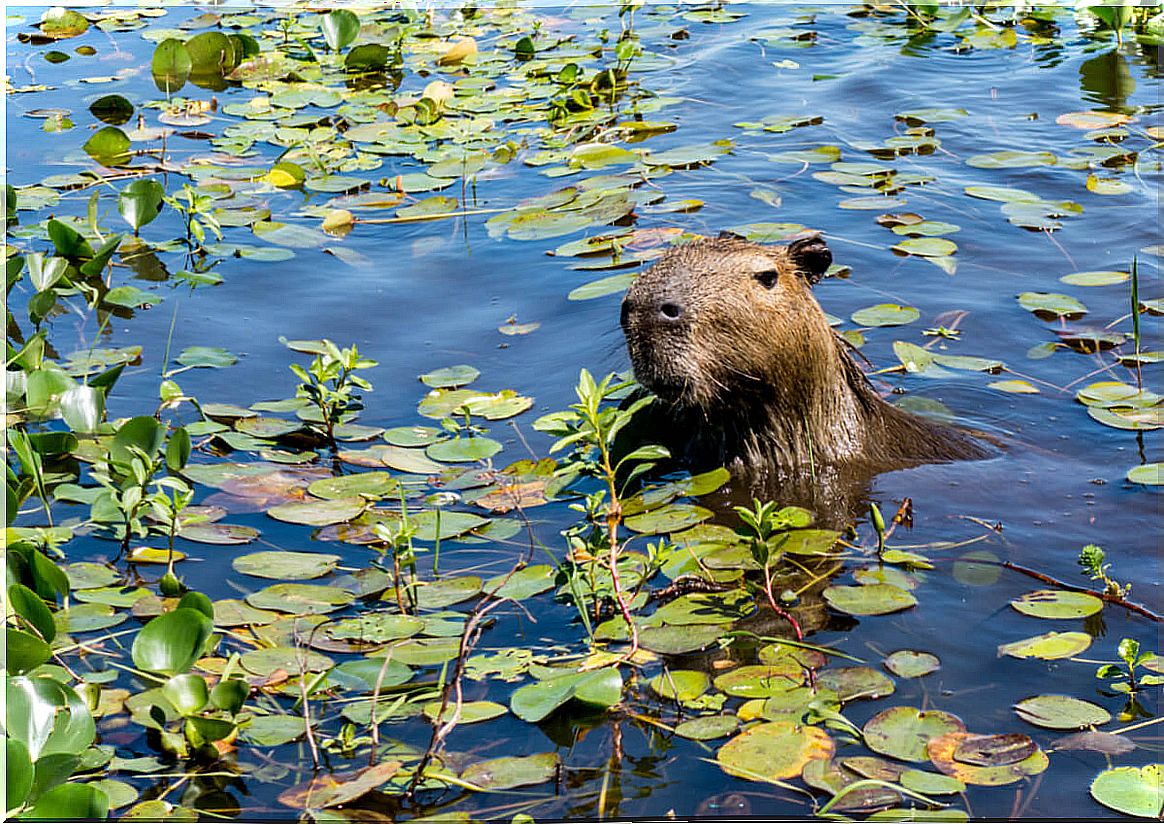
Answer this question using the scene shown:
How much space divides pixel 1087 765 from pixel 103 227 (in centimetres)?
539

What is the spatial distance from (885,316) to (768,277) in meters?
1.47

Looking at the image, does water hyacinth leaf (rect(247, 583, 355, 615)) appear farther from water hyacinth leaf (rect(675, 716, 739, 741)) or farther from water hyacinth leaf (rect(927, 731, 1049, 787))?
water hyacinth leaf (rect(927, 731, 1049, 787))

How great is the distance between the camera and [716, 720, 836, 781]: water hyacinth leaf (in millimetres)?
3053

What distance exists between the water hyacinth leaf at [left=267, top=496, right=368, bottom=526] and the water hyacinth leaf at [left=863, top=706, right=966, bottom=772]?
1765 millimetres

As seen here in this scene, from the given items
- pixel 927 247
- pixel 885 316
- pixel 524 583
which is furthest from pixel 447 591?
pixel 927 247

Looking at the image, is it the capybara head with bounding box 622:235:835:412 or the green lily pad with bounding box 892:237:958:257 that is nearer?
the capybara head with bounding box 622:235:835:412

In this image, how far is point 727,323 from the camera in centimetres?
461

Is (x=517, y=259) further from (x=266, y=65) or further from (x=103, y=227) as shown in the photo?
(x=266, y=65)

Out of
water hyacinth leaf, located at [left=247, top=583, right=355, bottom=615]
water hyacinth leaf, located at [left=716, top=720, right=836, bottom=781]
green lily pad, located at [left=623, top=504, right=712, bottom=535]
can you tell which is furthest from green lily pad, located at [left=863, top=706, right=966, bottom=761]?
water hyacinth leaf, located at [left=247, top=583, right=355, bottom=615]

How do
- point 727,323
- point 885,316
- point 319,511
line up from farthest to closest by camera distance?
1. point 885,316
2. point 727,323
3. point 319,511

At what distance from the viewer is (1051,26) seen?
33.7 ft

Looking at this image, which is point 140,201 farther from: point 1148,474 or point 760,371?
point 1148,474

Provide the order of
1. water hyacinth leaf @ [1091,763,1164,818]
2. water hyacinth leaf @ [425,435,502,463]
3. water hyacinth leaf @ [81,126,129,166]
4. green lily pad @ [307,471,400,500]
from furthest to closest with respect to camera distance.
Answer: water hyacinth leaf @ [81,126,129,166] → water hyacinth leaf @ [425,435,502,463] → green lily pad @ [307,471,400,500] → water hyacinth leaf @ [1091,763,1164,818]

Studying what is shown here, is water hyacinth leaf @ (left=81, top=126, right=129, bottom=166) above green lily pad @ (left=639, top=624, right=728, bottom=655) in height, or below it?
above
